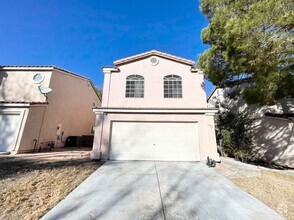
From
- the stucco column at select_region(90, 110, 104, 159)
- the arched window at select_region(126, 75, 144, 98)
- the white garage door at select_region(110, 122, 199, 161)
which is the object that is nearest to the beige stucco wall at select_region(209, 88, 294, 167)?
the white garage door at select_region(110, 122, 199, 161)

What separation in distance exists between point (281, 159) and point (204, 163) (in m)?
7.61

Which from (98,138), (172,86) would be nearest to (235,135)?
(172,86)

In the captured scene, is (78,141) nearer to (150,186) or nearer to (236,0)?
(150,186)

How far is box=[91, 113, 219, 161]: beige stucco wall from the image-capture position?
9.12m

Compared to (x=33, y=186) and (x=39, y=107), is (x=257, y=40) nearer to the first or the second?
(x=33, y=186)

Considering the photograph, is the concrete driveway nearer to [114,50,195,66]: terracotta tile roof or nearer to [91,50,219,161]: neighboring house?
[91,50,219,161]: neighboring house

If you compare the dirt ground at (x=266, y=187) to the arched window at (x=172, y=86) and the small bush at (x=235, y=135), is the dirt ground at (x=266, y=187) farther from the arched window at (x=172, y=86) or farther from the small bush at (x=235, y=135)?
the arched window at (x=172, y=86)

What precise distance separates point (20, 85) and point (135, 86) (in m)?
11.1

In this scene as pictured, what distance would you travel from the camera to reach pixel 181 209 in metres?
3.77

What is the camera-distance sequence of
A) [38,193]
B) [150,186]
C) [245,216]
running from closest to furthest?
[245,216], [38,193], [150,186]

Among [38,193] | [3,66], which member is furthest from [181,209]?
[3,66]

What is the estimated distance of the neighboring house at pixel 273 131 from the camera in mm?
10992

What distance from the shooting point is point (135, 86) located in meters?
10.7

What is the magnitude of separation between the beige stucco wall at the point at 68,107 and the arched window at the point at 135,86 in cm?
777
